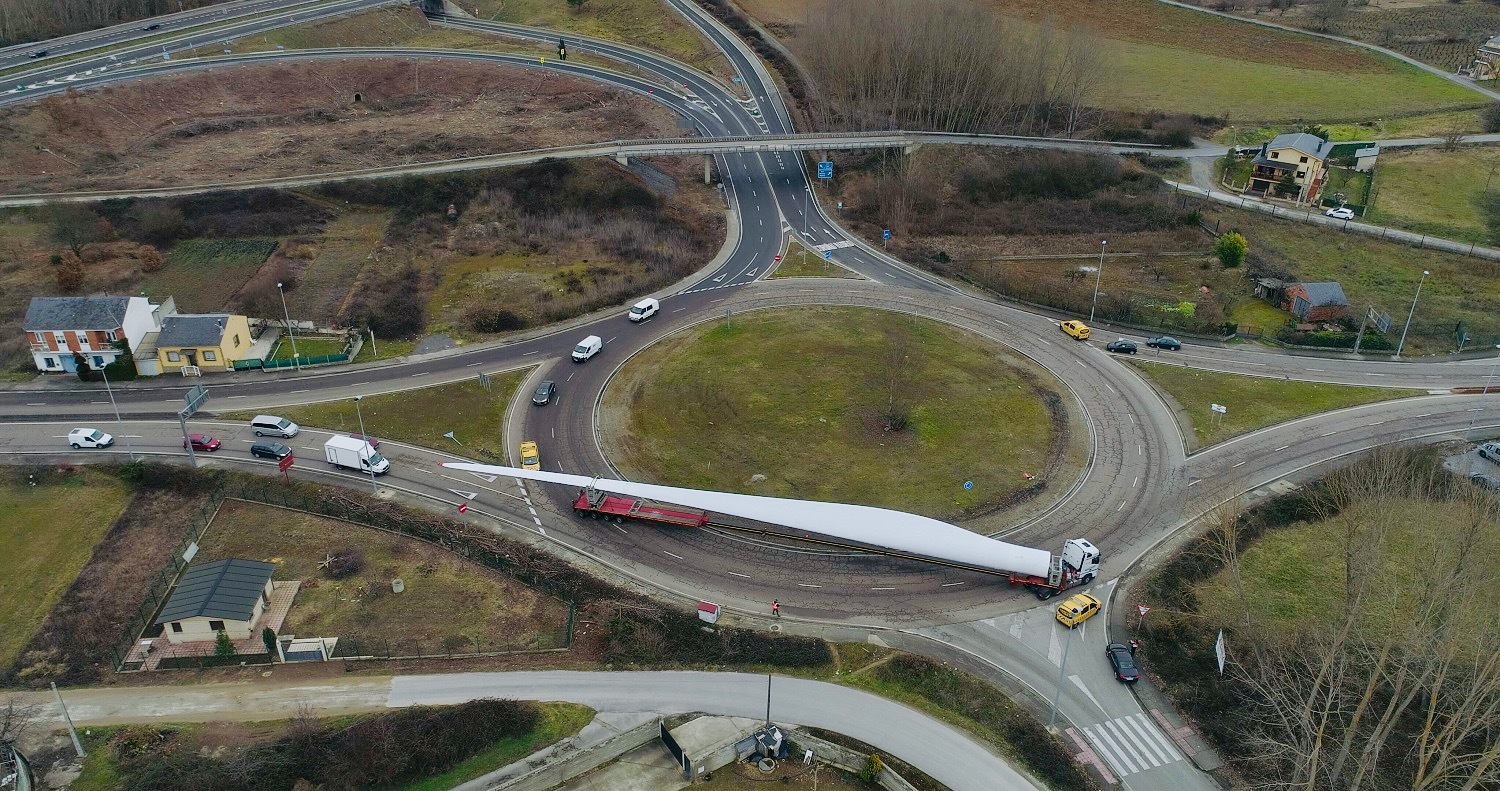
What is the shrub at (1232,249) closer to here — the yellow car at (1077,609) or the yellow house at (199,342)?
the yellow car at (1077,609)

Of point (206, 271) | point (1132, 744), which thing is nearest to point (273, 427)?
point (206, 271)

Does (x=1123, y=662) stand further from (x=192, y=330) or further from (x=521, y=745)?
(x=192, y=330)

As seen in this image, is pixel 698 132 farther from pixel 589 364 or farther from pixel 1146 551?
pixel 1146 551

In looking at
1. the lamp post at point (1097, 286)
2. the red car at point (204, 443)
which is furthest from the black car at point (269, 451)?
the lamp post at point (1097, 286)

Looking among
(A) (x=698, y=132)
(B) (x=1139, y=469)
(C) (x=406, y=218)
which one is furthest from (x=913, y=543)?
(A) (x=698, y=132)

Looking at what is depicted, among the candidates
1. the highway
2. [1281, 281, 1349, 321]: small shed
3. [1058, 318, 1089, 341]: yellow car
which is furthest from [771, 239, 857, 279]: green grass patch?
[1281, 281, 1349, 321]: small shed

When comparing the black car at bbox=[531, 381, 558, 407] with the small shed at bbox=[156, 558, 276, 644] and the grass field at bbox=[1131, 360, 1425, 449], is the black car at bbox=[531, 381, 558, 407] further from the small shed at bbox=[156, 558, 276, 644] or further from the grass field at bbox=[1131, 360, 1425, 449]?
the grass field at bbox=[1131, 360, 1425, 449]
